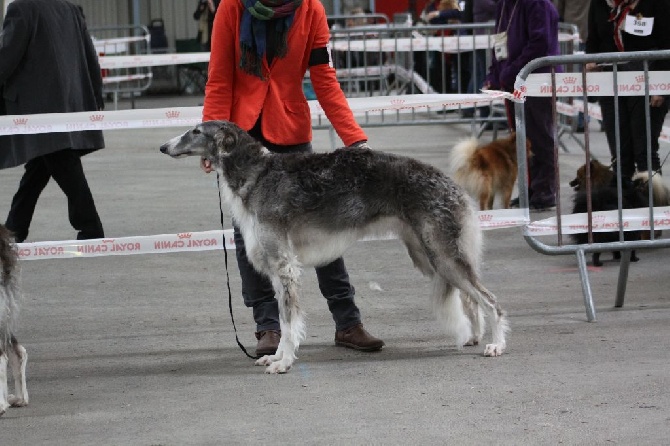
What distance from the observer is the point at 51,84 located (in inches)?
341

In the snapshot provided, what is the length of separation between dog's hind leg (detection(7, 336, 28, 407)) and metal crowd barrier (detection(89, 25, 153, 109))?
1471 cm

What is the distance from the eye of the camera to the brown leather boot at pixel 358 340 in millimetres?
6527

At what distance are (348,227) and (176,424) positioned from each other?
57.9 inches

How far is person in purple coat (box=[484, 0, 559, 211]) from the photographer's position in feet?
34.1

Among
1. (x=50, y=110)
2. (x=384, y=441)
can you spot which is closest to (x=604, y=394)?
(x=384, y=441)

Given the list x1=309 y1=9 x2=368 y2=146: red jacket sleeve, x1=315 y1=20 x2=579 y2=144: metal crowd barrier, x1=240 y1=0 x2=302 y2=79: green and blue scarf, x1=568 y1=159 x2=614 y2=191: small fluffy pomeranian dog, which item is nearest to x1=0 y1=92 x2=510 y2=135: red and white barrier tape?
x1=309 y1=9 x2=368 y2=146: red jacket sleeve

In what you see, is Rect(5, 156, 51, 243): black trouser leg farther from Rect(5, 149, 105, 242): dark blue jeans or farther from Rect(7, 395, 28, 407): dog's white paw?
Rect(7, 395, 28, 407): dog's white paw

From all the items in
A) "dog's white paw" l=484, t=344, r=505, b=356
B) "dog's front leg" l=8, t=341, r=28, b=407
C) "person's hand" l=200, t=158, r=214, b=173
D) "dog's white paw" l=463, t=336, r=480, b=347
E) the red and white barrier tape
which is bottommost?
"dog's white paw" l=463, t=336, r=480, b=347

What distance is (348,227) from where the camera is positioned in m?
6.18

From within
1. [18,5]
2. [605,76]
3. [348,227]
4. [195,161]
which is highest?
[18,5]

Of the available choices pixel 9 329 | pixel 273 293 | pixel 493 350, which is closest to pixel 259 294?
pixel 273 293

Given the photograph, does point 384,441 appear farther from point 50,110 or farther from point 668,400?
point 50,110

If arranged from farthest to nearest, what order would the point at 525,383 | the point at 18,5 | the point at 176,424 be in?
the point at 18,5 → the point at 525,383 → the point at 176,424

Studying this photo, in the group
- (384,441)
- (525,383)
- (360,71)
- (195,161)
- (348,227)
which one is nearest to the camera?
(384,441)
